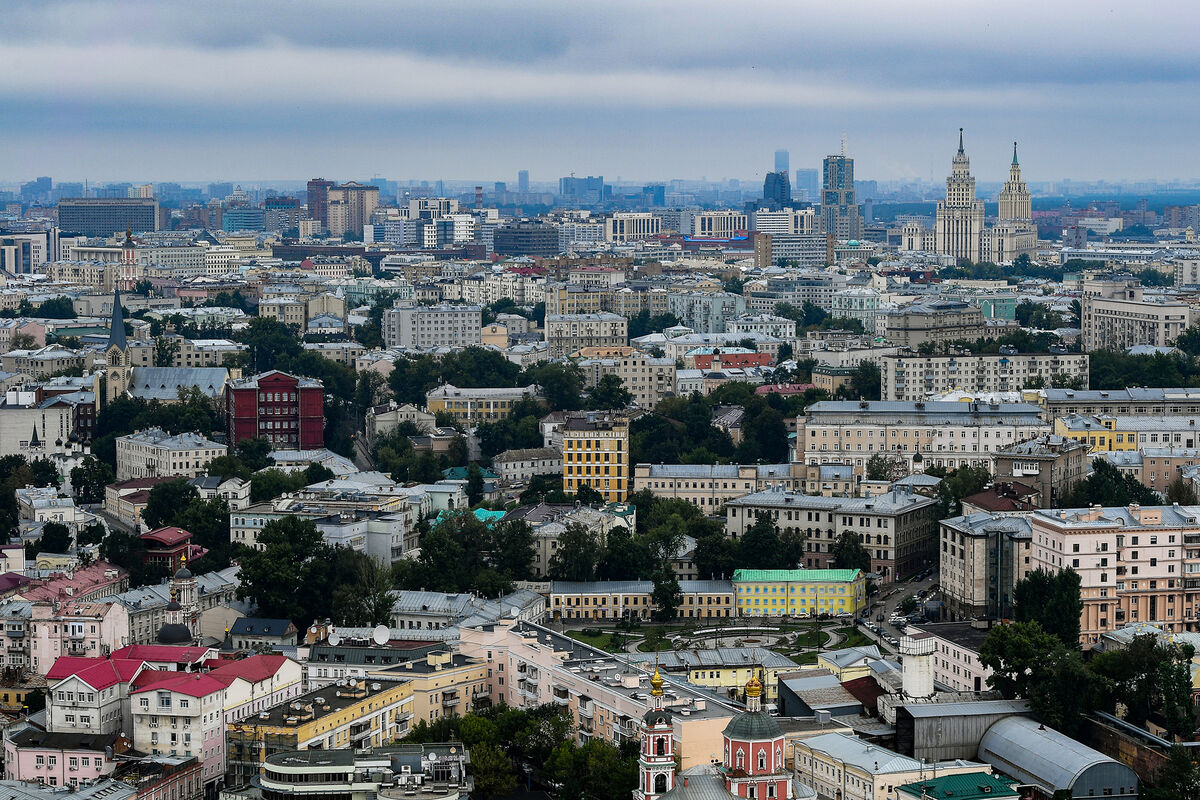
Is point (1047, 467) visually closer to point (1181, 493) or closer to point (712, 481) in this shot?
point (1181, 493)

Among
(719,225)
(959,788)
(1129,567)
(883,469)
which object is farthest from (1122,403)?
(719,225)

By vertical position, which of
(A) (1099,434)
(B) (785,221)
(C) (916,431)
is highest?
(B) (785,221)

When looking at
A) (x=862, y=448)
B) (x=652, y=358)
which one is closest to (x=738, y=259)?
(x=652, y=358)

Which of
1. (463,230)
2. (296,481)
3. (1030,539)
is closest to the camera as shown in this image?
(1030,539)

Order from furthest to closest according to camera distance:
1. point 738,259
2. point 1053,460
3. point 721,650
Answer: point 738,259, point 1053,460, point 721,650

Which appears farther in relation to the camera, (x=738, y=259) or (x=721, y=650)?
(x=738, y=259)

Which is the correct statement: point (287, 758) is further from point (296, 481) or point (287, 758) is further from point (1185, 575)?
point (296, 481)
